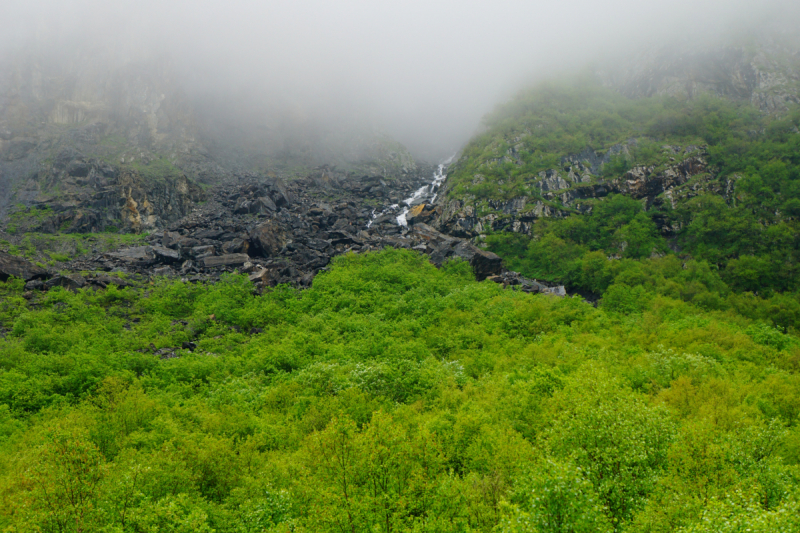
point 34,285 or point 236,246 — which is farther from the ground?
point 236,246

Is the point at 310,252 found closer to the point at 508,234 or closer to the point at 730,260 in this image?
the point at 508,234

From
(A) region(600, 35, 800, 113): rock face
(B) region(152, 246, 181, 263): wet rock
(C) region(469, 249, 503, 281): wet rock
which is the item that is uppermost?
(A) region(600, 35, 800, 113): rock face

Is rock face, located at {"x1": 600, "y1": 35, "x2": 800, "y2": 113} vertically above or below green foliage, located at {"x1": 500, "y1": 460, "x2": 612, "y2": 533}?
above

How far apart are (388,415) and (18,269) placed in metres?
76.3

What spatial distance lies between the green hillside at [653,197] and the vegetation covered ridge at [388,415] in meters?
23.4

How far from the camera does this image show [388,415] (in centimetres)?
2445

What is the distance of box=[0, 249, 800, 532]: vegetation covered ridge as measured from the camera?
17.9 m

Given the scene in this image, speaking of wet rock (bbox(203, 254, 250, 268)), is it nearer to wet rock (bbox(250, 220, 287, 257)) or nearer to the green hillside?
wet rock (bbox(250, 220, 287, 257))

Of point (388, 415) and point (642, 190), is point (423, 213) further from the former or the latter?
point (388, 415)

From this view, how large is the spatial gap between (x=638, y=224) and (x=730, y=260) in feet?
63.5

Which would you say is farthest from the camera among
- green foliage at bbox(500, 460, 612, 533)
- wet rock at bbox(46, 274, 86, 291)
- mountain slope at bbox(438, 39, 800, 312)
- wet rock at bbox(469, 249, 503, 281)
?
mountain slope at bbox(438, 39, 800, 312)

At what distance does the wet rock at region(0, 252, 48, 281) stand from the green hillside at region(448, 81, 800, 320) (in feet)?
301

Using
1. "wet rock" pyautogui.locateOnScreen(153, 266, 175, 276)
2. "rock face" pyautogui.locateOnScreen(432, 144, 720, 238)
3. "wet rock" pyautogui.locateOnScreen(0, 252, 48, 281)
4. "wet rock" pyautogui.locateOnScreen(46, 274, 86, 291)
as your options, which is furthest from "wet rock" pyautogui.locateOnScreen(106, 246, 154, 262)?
"rock face" pyautogui.locateOnScreen(432, 144, 720, 238)

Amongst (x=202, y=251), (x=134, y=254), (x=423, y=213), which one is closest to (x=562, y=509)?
(x=202, y=251)
